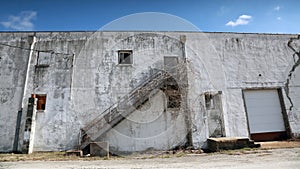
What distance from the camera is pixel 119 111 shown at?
31.5 feet

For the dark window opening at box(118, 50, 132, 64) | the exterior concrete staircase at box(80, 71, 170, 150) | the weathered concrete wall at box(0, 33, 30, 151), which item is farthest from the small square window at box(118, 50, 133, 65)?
the weathered concrete wall at box(0, 33, 30, 151)

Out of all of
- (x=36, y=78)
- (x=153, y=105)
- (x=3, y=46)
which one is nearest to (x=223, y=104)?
(x=153, y=105)

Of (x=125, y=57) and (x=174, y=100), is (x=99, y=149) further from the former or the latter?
(x=125, y=57)

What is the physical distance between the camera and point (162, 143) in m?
9.95

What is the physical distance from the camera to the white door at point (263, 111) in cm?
1084

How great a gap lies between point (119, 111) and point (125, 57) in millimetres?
3506

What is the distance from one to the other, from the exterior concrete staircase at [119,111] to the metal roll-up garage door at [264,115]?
5.40 meters

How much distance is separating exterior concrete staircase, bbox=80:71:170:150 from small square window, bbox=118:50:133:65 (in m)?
1.87

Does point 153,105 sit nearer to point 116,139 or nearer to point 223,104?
point 116,139

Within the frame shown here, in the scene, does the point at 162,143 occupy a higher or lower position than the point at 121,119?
lower

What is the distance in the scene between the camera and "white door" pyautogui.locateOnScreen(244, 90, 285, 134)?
1084cm

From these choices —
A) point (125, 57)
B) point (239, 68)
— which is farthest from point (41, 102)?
point (239, 68)

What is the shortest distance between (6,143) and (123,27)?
29.5 feet

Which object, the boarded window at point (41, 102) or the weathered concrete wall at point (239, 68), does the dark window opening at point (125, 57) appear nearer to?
the weathered concrete wall at point (239, 68)
